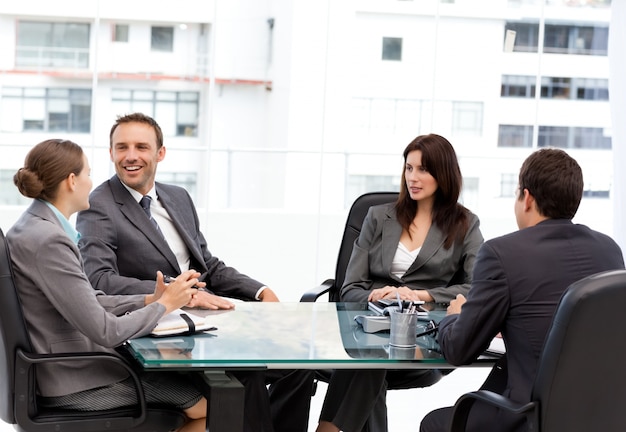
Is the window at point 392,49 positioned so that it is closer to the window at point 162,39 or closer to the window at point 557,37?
the window at point 557,37

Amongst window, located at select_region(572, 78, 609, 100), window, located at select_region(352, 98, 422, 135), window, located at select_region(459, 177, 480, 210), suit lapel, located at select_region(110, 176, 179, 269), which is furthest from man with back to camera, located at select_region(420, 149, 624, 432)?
window, located at select_region(572, 78, 609, 100)

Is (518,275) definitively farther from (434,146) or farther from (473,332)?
(434,146)

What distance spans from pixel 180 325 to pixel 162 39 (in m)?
9.46

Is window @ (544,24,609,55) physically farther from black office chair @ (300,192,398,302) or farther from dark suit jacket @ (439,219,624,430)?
dark suit jacket @ (439,219,624,430)

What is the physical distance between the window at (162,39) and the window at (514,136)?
5027 mm

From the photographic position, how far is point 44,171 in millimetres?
2684

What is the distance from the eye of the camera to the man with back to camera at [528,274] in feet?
7.98

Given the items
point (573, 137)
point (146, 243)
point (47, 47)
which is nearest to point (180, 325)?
point (146, 243)

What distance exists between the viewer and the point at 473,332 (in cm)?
250

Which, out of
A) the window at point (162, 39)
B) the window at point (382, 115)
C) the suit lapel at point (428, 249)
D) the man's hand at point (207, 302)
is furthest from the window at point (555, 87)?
the man's hand at point (207, 302)

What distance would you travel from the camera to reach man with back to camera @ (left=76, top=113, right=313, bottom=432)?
3.30 m

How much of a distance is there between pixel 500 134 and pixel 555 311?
12.4m

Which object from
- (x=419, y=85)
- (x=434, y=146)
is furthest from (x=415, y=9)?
(x=434, y=146)

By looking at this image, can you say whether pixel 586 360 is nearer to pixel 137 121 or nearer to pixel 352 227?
pixel 352 227
